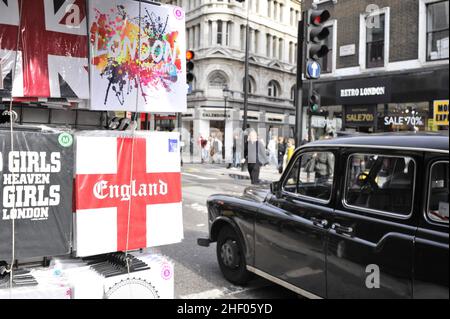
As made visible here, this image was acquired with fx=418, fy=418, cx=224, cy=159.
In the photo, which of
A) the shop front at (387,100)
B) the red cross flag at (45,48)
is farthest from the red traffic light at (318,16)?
the red cross flag at (45,48)

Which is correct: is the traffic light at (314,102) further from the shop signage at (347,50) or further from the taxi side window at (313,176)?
the taxi side window at (313,176)

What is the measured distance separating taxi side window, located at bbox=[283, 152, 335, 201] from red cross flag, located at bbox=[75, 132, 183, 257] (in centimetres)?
134

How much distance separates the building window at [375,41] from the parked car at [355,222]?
52.6ft

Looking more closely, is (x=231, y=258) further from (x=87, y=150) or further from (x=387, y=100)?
(x=387, y=100)

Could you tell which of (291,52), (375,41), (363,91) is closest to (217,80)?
(291,52)

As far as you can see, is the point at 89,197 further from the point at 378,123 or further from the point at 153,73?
the point at 378,123

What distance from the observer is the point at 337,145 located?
143 inches

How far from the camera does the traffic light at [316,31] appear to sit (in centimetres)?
1002

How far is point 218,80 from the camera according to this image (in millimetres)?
40281

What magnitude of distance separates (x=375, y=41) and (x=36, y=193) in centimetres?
1870

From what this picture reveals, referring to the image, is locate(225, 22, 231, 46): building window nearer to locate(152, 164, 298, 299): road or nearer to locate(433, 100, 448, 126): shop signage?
locate(433, 100, 448, 126): shop signage

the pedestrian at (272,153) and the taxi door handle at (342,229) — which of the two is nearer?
the taxi door handle at (342,229)

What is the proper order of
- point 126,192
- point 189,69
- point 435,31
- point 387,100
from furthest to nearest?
point 387,100 < point 435,31 < point 189,69 < point 126,192

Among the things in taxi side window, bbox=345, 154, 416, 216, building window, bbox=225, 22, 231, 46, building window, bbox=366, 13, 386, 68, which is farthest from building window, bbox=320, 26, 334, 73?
building window, bbox=225, 22, 231, 46
